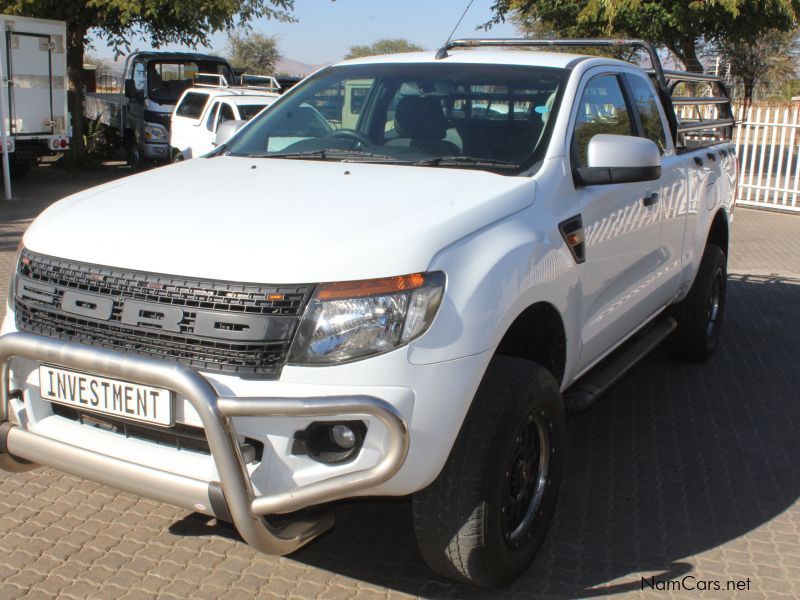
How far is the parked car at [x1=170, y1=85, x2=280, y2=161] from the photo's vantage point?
45.9 feet

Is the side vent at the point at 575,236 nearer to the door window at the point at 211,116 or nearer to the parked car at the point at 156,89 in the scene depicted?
the door window at the point at 211,116

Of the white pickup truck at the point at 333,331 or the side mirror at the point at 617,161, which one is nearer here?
the white pickup truck at the point at 333,331

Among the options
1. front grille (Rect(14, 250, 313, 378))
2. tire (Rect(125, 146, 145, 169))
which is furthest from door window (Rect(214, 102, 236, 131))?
front grille (Rect(14, 250, 313, 378))

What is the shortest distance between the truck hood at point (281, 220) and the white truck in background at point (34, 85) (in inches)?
457

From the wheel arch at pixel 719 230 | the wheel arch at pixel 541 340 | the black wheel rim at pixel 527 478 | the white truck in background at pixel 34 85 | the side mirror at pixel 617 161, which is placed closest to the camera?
the black wheel rim at pixel 527 478

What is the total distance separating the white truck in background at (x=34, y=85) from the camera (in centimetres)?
1397

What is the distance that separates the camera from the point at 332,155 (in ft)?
13.1

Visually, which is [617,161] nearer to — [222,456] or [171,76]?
[222,456]

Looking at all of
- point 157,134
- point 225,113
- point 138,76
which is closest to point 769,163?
point 225,113

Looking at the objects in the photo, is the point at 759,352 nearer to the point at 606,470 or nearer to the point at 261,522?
the point at 606,470

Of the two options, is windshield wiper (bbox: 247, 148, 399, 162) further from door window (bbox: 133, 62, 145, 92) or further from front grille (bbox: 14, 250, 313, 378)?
door window (bbox: 133, 62, 145, 92)

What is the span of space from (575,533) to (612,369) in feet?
2.96

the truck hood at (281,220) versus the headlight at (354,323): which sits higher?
the truck hood at (281,220)

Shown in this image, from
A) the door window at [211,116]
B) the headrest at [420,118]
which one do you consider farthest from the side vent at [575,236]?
the door window at [211,116]
